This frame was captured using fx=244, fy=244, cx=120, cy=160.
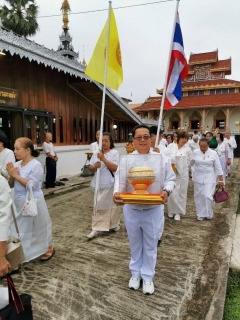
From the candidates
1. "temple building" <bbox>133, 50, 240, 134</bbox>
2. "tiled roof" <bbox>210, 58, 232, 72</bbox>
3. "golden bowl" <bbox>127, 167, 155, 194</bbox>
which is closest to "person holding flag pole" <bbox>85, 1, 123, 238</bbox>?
"golden bowl" <bbox>127, 167, 155, 194</bbox>

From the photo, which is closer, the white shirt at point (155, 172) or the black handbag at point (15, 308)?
the black handbag at point (15, 308)

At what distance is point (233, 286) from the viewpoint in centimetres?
305

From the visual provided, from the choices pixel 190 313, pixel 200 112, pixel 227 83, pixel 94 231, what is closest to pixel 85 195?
pixel 94 231

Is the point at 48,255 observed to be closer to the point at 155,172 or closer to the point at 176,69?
the point at 155,172

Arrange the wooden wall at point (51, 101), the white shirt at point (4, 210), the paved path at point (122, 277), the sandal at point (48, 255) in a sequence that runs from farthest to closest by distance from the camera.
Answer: the wooden wall at point (51, 101)
the sandal at point (48, 255)
the paved path at point (122, 277)
the white shirt at point (4, 210)

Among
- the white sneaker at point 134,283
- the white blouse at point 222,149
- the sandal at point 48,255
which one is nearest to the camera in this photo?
the white sneaker at point 134,283

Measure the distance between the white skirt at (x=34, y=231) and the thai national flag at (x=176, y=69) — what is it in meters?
3.21

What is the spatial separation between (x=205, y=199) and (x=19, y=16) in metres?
19.9

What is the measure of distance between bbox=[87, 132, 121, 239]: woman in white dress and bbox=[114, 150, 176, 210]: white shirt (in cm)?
144

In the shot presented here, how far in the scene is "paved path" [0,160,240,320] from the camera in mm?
2510

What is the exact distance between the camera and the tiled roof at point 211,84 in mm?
29500

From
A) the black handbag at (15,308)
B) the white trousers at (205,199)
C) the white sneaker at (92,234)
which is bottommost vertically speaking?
the white sneaker at (92,234)

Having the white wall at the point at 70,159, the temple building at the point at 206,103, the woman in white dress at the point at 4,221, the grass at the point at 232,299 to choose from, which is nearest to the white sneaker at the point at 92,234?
the grass at the point at 232,299

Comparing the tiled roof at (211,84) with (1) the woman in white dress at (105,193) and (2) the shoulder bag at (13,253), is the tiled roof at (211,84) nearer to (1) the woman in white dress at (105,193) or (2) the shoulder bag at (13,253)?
(1) the woman in white dress at (105,193)
